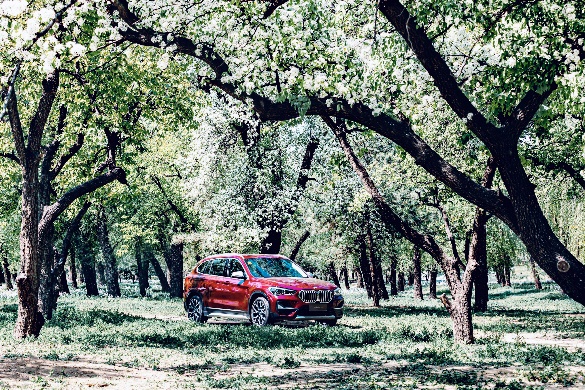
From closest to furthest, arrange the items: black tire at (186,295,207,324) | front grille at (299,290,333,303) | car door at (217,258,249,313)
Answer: front grille at (299,290,333,303) → car door at (217,258,249,313) → black tire at (186,295,207,324)

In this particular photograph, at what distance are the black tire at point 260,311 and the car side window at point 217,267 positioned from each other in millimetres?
2085

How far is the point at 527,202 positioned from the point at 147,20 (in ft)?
20.0

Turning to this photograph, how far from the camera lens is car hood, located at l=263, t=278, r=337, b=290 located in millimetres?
16453

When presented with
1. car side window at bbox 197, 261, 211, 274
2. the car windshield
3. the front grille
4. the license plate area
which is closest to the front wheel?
the license plate area

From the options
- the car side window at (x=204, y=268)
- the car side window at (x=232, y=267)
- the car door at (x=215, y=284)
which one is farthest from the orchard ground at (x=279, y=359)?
the car side window at (x=204, y=268)

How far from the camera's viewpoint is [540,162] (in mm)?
19047

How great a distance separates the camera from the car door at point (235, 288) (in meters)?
17.3

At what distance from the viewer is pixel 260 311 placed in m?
16.8

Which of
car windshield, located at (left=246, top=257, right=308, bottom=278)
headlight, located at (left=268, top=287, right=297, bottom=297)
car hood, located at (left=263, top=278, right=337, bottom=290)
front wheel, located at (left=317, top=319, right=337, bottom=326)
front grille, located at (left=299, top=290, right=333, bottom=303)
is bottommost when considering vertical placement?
front wheel, located at (left=317, top=319, right=337, bottom=326)

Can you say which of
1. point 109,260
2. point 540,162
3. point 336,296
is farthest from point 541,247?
point 109,260

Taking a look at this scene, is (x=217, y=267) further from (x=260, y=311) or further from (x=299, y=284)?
(x=299, y=284)

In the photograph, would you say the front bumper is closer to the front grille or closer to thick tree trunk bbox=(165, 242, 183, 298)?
the front grille

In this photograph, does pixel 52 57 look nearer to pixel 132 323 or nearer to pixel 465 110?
pixel 465 110

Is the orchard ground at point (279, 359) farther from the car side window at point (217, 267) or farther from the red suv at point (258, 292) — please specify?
the car side window at point (217, 267)
